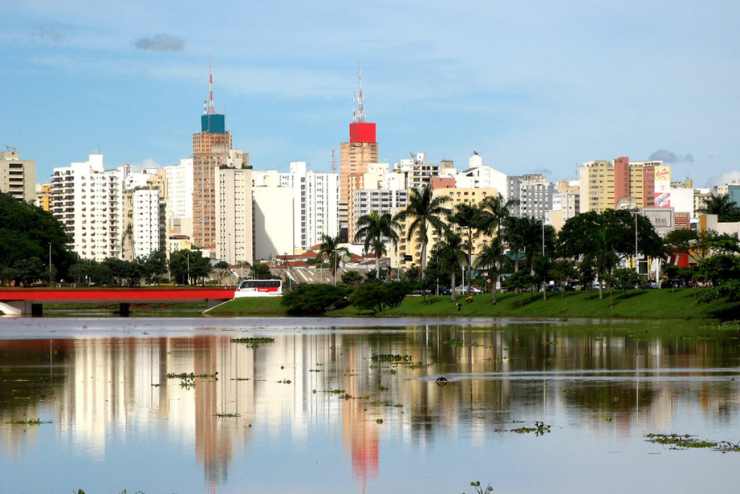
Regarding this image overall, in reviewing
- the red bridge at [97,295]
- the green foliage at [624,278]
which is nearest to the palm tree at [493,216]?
the green foliage at [624,278]

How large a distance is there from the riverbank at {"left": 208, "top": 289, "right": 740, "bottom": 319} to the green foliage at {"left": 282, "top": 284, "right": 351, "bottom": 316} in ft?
3.66

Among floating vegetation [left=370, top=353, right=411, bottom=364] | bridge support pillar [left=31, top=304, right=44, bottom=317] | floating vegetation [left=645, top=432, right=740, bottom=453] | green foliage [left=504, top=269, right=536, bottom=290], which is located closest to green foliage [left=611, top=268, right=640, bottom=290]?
green foliage [left=504, top=269, right=536, bottom=290]

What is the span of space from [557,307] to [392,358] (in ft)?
204

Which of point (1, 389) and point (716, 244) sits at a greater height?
point (716, 244)

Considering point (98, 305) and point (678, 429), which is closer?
point (678, 429)

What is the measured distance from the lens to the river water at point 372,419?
25781mm

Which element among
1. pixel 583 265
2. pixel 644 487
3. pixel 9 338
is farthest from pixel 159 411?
pixel 583 265

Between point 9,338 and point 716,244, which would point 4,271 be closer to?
point 9,338

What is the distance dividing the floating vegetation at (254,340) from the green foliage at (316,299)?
5852 cm

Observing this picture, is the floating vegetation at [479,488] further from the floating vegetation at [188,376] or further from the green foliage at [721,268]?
the green foliage at [721,268]

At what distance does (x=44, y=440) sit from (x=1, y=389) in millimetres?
13360

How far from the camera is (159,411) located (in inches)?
1452

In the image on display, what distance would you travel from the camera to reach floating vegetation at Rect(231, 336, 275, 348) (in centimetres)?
7136

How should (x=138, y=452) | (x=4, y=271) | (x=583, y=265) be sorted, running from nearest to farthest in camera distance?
(x=138, y=452)
(x=583, y=265)
(x=4, y=271)
